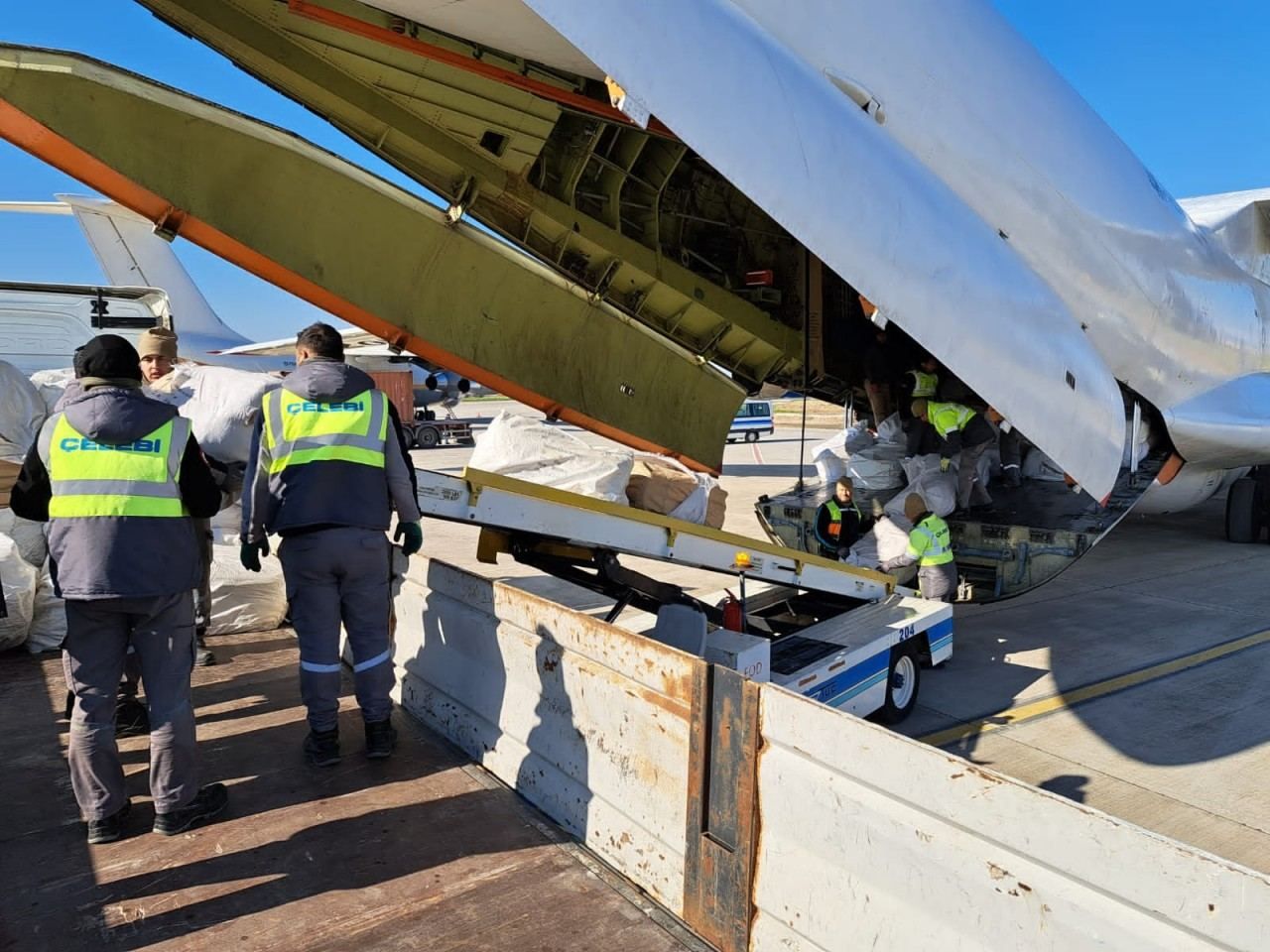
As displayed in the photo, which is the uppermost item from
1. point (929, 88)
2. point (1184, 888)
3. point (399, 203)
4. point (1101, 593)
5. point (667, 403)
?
point (929, 88)

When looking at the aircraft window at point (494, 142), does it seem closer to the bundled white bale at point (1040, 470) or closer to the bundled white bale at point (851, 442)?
the bundled white bale at point (851, 442)

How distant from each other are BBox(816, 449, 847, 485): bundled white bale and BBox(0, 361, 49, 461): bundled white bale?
5.49 m

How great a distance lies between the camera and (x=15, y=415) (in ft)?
17.9

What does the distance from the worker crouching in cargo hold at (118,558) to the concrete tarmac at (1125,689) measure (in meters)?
2.22

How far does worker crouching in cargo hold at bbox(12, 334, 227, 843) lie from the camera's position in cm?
291

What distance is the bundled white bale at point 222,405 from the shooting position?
4.01 metres

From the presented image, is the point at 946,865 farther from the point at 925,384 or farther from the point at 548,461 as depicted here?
the point at 925,384

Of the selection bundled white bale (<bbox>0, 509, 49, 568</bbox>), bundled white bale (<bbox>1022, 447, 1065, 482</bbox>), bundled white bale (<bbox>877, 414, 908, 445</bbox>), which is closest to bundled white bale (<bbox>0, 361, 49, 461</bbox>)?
bundled white bale (<bbox>0, 509, 49, 568</bbox>)

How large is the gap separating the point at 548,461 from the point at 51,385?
159 inches

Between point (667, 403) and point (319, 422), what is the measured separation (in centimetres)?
386

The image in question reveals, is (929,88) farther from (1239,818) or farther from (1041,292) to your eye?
(1239,818)

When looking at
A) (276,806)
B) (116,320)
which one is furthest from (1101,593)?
(116,320)

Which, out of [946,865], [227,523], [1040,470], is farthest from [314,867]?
[1040,470]

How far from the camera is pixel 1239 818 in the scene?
3.69m
